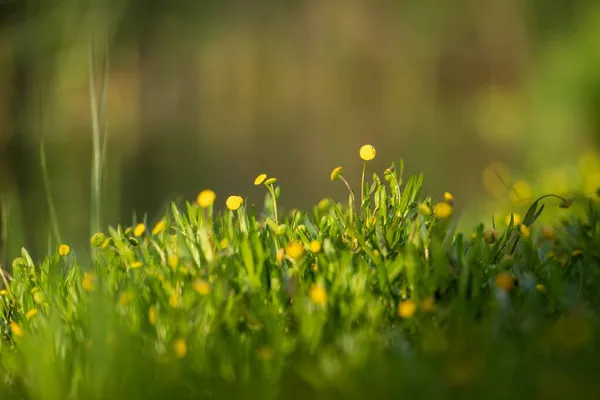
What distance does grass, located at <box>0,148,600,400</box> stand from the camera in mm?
1397

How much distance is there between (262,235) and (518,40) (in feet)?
30.5

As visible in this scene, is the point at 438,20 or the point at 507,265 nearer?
the point at 507,265

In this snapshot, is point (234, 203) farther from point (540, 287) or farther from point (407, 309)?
point (540, 287)

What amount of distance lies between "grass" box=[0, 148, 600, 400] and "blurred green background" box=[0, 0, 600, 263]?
84 centimetres

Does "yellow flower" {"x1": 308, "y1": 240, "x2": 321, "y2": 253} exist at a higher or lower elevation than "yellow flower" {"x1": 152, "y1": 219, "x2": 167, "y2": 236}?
lower

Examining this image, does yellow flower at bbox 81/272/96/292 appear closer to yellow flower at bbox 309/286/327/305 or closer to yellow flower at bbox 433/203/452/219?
A: yellow flower at bbox 309/286/327/305

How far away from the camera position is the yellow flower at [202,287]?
164 centimetres

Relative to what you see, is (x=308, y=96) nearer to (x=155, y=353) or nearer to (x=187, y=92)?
(x=187, y=92)

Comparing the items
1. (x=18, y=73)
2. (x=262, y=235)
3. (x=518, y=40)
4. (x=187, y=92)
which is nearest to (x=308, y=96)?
(x=187, y=92)

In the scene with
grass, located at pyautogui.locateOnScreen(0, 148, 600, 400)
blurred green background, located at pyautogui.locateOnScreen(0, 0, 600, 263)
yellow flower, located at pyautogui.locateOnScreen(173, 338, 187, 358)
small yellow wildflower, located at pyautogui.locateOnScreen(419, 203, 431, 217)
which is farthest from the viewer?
blurred green background, located at pyautogui.locateOnScreen(0, 0, 600, 263)

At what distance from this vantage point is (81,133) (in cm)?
1117

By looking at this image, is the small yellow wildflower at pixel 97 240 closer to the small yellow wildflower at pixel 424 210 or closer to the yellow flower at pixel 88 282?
the yellow flower at pixel 88 282

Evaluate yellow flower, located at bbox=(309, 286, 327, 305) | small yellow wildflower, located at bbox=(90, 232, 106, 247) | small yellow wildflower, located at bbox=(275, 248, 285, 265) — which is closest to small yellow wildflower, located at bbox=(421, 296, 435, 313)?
yellow flower, located at bbox=(309, 286, 327, 305)

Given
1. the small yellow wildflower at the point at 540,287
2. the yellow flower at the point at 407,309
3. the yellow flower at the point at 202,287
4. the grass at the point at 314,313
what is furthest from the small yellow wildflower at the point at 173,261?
the small yellow wildflower at the point at 540,287
